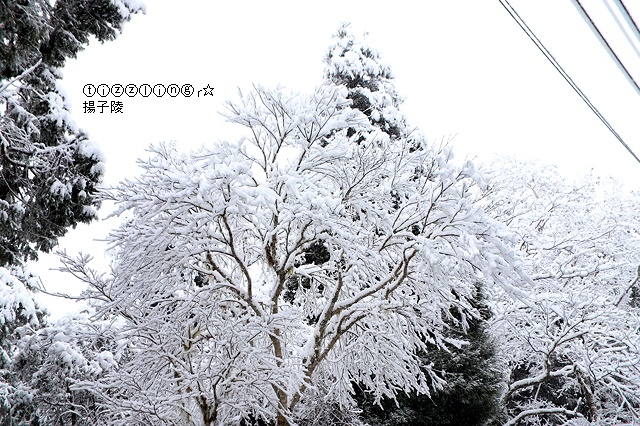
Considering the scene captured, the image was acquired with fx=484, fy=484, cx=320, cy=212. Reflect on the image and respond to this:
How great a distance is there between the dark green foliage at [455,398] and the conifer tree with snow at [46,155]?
517 cm

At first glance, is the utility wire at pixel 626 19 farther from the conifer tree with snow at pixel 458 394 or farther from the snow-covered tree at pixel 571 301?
the conifer tree with snow at pixel 458 394

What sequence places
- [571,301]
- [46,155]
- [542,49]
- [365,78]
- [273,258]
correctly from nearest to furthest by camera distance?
[542,49] → [46,155] → [273,258] → [571,301] → [365,78]

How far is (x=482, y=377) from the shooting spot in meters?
7.75

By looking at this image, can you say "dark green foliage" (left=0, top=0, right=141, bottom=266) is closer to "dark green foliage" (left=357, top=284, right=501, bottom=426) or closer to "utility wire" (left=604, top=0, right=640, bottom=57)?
"utility wire" (left=604, top=0, right=640, bottom=57)

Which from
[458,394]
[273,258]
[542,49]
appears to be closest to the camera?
→ [542,49]

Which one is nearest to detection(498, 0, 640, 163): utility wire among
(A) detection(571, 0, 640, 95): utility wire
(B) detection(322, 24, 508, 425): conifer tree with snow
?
(A) detection(571, 0, 640, 95): utility wire

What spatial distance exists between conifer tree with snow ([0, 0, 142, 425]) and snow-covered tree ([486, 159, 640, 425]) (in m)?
4.65

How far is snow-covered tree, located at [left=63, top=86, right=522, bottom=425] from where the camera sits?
4773 mm


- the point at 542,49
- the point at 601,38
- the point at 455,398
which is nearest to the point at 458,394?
the point at 455,398

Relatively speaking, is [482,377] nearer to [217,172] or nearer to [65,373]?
[217,172]

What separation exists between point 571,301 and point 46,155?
8462 millimetres

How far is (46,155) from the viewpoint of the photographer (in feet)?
16.6

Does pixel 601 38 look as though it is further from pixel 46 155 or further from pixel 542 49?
pixel 46 155

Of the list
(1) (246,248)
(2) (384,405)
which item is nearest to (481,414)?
(2) (384,405)
